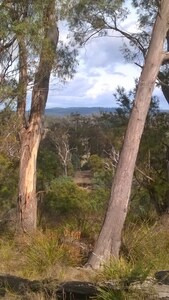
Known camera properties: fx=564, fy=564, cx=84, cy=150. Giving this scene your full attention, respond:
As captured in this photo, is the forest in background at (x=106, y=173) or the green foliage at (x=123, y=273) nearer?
the green foliage at (x=123, y=273)

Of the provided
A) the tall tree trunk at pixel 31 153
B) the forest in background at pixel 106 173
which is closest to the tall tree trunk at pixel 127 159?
the forest in background at pixel 106 173

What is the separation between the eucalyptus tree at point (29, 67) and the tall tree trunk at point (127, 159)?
2620 millimetres

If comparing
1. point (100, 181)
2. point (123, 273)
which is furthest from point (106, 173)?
point (123, 273)

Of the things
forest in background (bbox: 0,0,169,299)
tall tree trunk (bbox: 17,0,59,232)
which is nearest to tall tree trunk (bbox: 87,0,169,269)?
forest in background (bbox: 0,0,169,299)

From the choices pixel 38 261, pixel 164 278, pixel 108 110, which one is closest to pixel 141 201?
pixel 108 110

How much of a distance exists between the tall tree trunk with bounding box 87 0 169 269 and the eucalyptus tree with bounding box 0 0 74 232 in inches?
103

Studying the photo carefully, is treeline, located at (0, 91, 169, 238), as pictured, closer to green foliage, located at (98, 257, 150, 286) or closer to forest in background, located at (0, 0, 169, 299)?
forest in background, located at (0, 0, 169, 299)

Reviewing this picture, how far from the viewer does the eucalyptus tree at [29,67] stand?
1241 centimetres

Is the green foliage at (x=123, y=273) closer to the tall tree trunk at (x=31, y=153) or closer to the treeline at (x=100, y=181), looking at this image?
the treeline at (x=100, y=181)

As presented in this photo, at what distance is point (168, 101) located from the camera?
16.1m

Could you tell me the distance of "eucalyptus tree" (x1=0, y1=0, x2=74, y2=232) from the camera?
40.7ft

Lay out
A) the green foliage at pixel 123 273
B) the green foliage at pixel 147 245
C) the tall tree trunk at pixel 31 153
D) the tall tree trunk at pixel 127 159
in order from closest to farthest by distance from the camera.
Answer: the green foliage at pixel 123 273
the green foliage at pixel 147 245
the tall tree trunk at pixel 127 159
the tall tree trunk at pixel 31 153

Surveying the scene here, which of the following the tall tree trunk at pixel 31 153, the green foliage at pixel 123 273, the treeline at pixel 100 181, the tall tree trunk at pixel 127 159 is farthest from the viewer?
the treeline at pixel 100 181

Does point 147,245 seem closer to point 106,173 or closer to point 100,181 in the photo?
point 106,173
